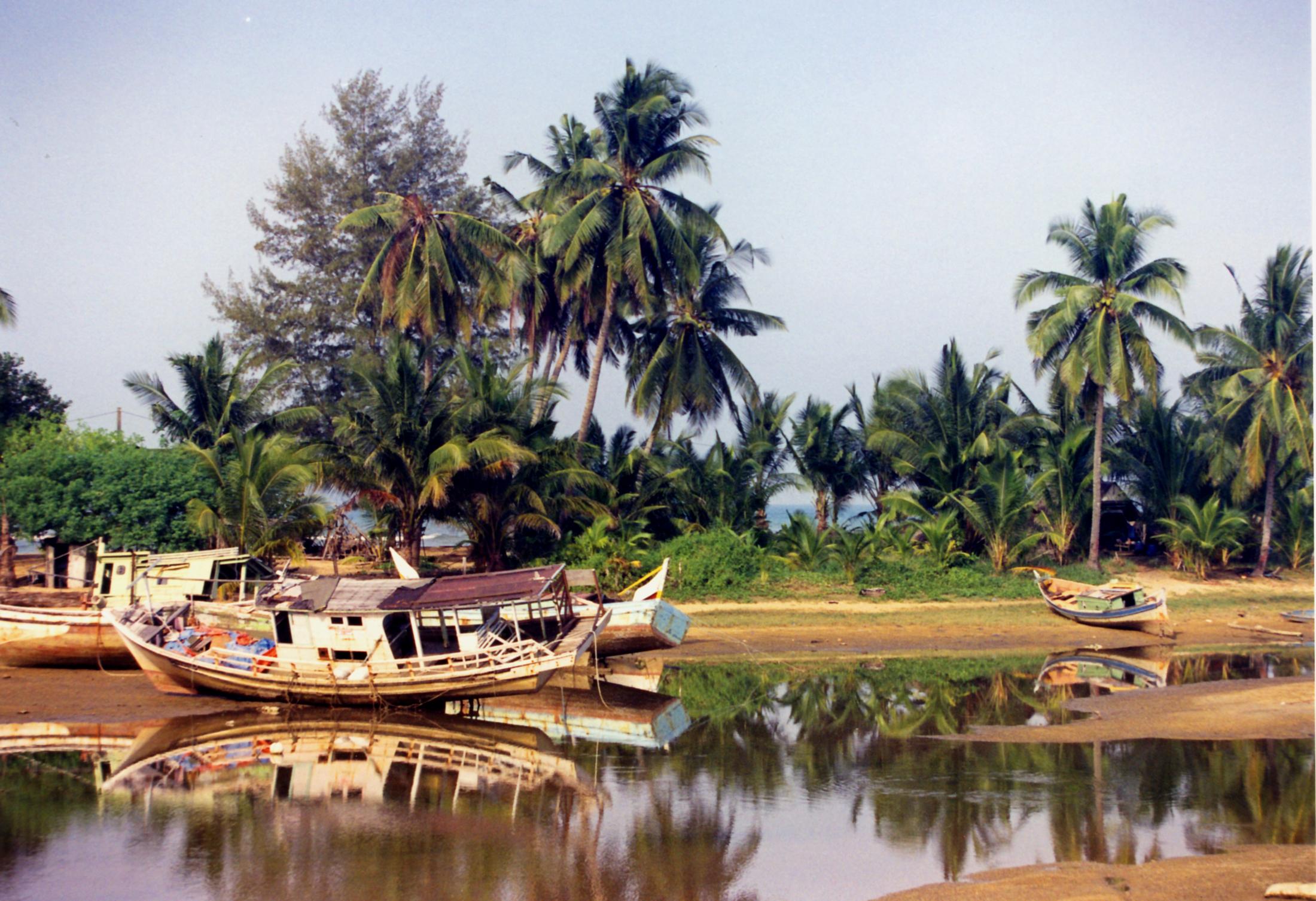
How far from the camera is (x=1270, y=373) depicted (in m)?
31.7

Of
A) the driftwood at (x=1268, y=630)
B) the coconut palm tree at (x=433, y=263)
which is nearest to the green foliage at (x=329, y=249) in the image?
the coconut palm tree at (x=433, y=263)

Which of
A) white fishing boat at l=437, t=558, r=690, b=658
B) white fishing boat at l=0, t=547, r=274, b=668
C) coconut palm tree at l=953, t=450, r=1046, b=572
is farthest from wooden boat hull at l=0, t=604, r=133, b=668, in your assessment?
coconut palm tree at l=953, t=450, r=1046, b=572

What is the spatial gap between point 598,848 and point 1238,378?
2854 cm

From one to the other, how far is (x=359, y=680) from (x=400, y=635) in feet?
3.72

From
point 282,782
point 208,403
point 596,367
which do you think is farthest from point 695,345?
point 282,782

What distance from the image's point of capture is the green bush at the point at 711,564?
29406mm

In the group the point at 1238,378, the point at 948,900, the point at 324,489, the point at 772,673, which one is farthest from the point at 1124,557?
the point at 948,900

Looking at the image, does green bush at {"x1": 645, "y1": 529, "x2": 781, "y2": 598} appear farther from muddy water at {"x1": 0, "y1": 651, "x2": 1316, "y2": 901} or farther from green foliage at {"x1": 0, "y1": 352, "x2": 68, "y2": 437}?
green foliage at {"x1": 0, "y1": 352, "x2": 68, "y2": 437}

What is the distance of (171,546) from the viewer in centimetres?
2625

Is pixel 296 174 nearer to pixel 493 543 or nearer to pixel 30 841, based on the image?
pixel 493 543

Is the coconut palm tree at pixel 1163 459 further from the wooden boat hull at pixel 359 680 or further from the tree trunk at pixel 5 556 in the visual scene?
the tree trunk at pixel 5 556

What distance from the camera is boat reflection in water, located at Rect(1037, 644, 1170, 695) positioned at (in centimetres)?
2075

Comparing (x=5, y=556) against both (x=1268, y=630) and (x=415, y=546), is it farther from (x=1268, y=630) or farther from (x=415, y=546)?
(x=1268, y=630)

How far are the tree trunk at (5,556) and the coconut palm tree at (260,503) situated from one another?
479 cm
